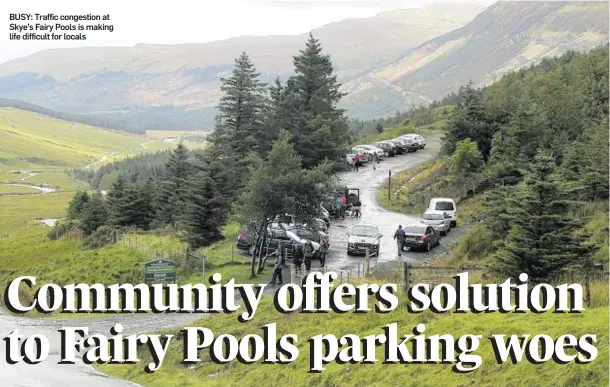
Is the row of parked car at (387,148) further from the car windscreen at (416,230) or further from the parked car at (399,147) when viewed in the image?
the car windscreen at (416,230)

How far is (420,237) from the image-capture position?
39188 mm

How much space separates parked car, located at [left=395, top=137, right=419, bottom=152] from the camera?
266 feet

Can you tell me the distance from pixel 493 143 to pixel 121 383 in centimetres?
3719

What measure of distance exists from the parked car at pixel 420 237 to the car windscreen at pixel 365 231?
185 cm

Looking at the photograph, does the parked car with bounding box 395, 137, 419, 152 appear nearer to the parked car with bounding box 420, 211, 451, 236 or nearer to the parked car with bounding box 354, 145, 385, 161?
the parked car with bounding box 354, 145, 385, 161

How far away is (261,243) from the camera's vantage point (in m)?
37.2

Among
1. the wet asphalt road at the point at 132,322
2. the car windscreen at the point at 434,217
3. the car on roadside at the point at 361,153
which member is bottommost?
the wet asphalt road at the point at 132,322

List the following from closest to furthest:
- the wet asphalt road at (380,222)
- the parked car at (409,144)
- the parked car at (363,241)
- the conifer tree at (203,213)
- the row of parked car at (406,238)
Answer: the wet asphalt road at (380,222) → the parked car at (363,241) → the row of parked car at (406,238) → the conifer tree at (203,213) → the parked car at (409,144)

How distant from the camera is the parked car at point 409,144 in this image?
8114cm

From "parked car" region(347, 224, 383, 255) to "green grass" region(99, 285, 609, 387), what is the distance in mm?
11491

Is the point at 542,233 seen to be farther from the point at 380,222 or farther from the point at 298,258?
the point at 380,222

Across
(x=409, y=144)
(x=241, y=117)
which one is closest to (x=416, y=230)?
(x=241, y=117)

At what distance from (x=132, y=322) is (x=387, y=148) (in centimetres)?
5003

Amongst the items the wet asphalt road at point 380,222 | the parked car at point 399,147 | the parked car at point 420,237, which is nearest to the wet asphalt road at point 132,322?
the wet asphalt road at point 380,222
